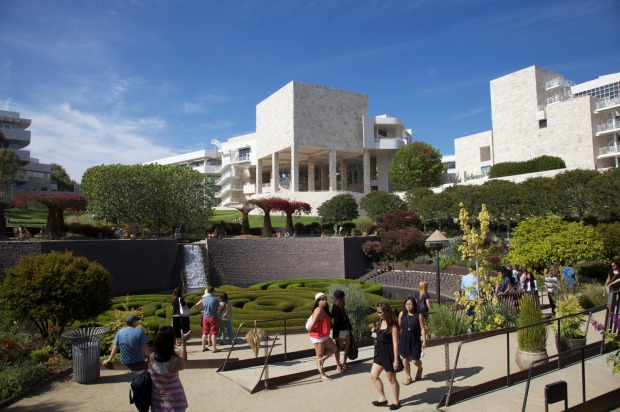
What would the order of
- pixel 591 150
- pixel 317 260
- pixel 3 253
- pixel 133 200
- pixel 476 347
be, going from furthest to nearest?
pixel 591 150
pixel 133 200
pixel 317 260
pixel 3 253
pixel 476 347

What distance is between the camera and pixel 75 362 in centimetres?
899

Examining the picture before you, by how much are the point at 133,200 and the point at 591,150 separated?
4447 centimetres

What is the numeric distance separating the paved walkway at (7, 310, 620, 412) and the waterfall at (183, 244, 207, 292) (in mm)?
19457

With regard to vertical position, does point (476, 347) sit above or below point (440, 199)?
below

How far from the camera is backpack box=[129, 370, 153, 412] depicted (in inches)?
219

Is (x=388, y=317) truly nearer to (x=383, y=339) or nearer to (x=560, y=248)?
(x=383, y=339)

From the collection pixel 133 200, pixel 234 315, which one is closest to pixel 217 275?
pixel 133 200

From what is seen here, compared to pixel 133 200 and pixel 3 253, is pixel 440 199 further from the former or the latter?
pixel 3 253

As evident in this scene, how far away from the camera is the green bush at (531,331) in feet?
27.9

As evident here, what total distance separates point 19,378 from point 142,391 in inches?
190

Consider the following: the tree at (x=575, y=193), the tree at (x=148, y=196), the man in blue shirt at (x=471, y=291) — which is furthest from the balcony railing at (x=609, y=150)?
the man in blue shirt at (x=471, y=291)

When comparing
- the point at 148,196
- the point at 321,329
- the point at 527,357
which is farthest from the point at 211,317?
the point at 148,196

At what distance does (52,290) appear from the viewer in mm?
11055

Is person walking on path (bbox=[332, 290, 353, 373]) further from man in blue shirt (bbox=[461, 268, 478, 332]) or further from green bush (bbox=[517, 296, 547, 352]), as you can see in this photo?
man in blue shirt (bbox=[461, 268, 478, 332])
